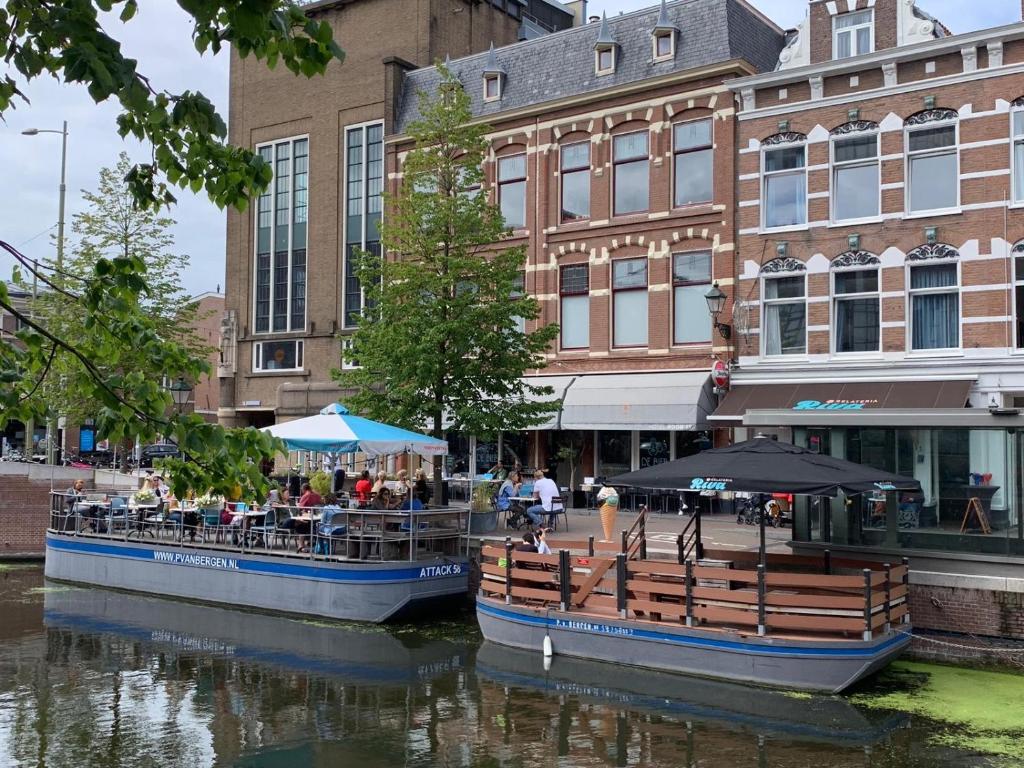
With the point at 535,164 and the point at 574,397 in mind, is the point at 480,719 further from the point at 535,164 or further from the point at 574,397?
the point at 535,164

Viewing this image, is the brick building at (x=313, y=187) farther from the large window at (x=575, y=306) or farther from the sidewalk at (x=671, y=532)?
the sidewalk at (x=671, y=532)

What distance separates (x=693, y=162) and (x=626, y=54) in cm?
457

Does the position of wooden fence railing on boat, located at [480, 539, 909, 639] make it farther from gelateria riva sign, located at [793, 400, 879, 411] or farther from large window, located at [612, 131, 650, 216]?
large window, located at [612, 131, 650, 216]

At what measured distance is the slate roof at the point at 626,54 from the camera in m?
28.6

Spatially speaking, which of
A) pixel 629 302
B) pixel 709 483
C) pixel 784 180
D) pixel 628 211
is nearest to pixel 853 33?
pixel 784 180

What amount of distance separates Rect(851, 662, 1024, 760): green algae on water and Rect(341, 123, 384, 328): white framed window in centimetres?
2521

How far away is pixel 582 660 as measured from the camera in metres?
15.5

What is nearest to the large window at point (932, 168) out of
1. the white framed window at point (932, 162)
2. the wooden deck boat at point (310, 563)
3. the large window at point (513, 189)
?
the white framed window at point (932, 162)

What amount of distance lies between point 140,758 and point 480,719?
413cm

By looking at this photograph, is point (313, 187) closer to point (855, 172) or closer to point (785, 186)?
point (785, 186)

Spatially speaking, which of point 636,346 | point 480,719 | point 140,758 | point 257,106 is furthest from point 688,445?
point 257,106

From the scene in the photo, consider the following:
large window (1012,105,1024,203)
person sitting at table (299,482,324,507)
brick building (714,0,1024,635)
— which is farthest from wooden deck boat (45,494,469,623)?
large window (1012,105,1024,203)

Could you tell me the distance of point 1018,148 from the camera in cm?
2322

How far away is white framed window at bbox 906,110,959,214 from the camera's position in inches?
944
